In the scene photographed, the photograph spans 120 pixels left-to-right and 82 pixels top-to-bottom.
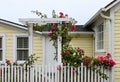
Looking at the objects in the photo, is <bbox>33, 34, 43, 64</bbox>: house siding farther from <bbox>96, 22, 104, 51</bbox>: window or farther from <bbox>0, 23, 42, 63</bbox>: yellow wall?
<bbox>96, 22, 104, 51</bbox>: window

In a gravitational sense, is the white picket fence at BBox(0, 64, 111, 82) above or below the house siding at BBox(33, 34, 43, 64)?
below

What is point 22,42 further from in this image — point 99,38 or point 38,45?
point 99,38

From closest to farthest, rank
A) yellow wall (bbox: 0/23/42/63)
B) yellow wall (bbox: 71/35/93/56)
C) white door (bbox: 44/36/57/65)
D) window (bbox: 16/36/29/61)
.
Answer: yellow wall (bbox: 0/23/42/63), window (bbox: 16/36/29/61), white door (bbox: 44/36/57/65), yellow wall (bbox: 71/35/93/56)

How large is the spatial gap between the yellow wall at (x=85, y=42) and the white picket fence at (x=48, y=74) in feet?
27.1

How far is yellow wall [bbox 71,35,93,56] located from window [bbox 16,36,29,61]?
9.20 feet

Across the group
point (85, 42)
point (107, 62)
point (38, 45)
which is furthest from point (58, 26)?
point (85, 42)

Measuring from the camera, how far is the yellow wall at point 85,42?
71.1ft

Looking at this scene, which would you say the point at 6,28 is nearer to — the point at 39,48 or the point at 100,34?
the point at 39,48

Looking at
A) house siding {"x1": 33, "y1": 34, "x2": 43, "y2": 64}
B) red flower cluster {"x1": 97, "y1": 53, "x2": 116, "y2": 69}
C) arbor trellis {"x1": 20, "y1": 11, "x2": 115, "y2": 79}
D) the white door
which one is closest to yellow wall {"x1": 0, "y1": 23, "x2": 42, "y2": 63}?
house siding {"x1": 33, "y1": 34, "x2": 43, "y2": 64}

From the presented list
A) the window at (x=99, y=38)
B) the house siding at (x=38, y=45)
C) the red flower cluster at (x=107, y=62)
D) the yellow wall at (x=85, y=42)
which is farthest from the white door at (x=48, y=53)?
the red flower cluster at (x=107, y=62)

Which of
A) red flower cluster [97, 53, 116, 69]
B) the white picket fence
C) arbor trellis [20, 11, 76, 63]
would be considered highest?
arbor trellis [20, 11, 76, 63]

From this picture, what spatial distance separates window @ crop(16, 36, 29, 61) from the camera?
21.2 meters

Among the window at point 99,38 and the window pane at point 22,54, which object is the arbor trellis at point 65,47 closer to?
the window at point 99,38

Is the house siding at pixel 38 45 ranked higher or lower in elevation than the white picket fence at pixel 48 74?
higher
